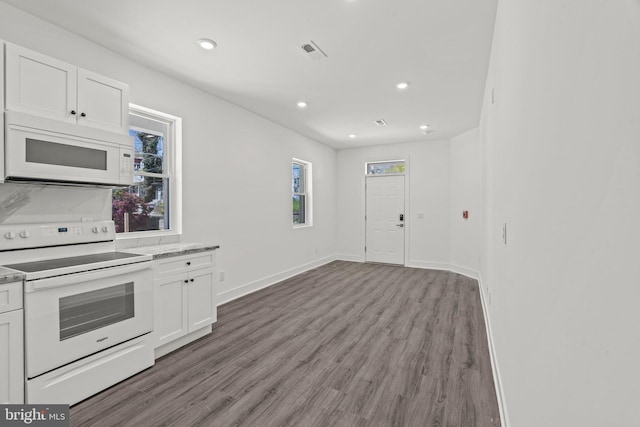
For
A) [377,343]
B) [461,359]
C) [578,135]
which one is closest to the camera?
[578,135]

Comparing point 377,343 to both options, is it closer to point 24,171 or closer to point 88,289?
point 88,289

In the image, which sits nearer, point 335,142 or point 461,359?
point 461,359

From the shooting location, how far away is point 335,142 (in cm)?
660

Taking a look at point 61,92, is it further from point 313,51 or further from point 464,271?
point 464,271

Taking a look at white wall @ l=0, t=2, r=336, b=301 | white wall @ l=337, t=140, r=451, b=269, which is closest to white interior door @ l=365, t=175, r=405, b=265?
white wall @ l=337, t=140, r=451, b=269

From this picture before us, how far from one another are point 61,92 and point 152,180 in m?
1.25

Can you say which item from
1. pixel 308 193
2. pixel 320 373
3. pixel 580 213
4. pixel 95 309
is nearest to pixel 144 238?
pixel 95 309

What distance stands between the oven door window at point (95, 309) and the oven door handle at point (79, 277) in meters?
0.11

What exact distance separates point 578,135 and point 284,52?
2.75 meters

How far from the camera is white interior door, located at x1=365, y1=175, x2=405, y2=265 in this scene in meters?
6.71

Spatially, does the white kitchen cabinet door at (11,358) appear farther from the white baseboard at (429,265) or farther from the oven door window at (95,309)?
the white baseboard at (429,265)

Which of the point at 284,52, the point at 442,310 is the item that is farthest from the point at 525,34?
the point at 442,310

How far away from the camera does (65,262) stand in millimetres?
2150

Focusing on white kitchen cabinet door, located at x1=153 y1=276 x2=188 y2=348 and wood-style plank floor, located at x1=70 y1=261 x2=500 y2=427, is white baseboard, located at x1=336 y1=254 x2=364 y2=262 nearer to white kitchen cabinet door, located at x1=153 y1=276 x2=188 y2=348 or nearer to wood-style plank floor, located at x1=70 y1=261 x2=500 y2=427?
wood-style plank floor, located at x1=70 y1=261 x2=500 y2=427
